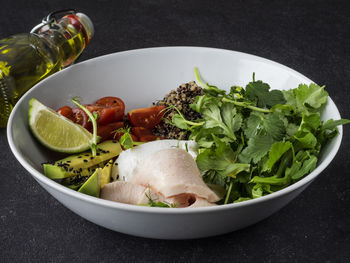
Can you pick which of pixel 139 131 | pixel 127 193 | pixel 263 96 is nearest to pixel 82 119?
pixel 139 131

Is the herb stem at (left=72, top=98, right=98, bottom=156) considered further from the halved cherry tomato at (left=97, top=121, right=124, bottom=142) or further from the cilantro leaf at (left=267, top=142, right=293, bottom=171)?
the cilantro leaf at (left=267, top=142, right=293, bottom=171)

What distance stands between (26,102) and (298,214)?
3.20 ft

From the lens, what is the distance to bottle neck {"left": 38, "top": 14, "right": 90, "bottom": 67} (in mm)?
1904

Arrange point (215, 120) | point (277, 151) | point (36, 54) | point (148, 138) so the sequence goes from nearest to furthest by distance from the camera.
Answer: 1. point (277, 151)
2. point (215, 120)
3. point (148, 138)
4. point (36, 54)

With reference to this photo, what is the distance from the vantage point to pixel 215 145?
1.46 meters

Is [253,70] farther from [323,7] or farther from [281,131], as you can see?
[323,7]

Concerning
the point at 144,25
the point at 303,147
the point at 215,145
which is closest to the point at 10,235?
the point at 215,145

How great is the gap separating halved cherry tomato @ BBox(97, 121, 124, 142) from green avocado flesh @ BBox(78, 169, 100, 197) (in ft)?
1.27

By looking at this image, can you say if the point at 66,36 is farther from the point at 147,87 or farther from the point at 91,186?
the point at 91,186

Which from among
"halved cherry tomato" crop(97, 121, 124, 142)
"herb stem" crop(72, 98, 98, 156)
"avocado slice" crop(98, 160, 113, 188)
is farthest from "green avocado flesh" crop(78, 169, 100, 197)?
"halved cherry tomato" crop(97, 121, 124, 142)

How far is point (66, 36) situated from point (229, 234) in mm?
1076

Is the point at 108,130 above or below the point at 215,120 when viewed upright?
below

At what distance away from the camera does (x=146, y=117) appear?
5.81ft

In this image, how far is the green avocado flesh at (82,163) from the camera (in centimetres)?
141
